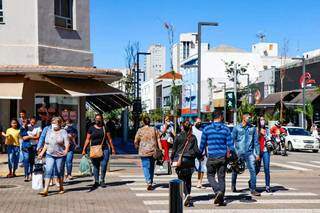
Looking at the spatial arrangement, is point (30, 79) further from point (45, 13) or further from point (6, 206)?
point (6, 206)

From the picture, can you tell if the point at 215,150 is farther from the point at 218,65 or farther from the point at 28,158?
the point at 218,65

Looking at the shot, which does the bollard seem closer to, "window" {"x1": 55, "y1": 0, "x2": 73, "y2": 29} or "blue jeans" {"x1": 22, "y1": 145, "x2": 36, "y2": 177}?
"blue jeans" {"x1": 22, "y1": 145, "x2": 36, "y2": 177}

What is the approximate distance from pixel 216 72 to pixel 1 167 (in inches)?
2632

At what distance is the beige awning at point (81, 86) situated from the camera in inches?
819

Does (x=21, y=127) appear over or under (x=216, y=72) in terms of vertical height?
under

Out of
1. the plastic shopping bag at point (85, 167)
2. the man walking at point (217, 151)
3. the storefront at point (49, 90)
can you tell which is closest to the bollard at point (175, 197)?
the man walking at point (217, 151)

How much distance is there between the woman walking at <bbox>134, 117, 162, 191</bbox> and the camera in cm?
1218

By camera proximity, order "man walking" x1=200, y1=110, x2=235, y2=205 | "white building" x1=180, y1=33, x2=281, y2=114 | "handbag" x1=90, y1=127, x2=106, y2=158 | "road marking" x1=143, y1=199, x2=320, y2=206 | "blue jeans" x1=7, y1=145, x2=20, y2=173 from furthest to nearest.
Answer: "white building" x1=180, y1=33, x2=281, y2=114 < "blue jeans" x1=7, y1=145, x2=20, y2=173 < "handbag" x1=90, y1=127, x2=106, y2=158 < "road marking" x1=143, y1=199, x2=320, y2=206 < "man walking" x1=200, y1=110, x2=235, y2=205

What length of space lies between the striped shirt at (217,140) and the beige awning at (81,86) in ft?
35.5

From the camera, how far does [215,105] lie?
7244 centimetres

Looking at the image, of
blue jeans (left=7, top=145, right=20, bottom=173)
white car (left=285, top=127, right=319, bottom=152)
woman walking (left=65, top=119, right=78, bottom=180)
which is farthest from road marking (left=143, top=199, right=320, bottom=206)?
white car (left=285, top=127, right=319, bottom=152)

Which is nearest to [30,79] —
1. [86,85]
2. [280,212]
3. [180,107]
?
[86,85]

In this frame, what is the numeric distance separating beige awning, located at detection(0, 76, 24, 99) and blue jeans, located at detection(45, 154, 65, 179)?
8.84 metres

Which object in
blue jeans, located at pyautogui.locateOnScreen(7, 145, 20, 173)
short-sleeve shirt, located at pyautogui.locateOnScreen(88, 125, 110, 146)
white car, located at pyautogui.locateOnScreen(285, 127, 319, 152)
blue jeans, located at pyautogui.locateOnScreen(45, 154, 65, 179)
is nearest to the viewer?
blue jeans, located at pyautogui.locateOnScreen(45, 154, 65, 179)
